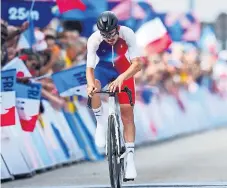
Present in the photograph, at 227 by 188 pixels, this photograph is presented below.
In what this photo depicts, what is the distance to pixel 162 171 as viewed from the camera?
1548 cm

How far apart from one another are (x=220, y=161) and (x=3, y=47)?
406 cm

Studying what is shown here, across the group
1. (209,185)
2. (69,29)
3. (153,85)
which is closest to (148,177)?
(209,185)

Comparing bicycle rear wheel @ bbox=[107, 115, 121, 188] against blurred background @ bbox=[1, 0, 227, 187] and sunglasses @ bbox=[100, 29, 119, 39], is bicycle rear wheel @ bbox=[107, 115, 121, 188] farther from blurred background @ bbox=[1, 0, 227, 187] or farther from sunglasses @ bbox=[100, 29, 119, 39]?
blurred background @ bbox=[1, 0, 227, 187]

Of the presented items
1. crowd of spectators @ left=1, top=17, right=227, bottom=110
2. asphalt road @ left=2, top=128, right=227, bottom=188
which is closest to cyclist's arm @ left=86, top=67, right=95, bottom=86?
asphalt road @ left=2, top=128, right=227, bottom=188

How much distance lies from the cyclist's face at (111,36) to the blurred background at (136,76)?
2888mm

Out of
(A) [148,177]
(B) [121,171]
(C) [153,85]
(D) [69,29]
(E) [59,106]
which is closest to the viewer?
(B) [121,171]

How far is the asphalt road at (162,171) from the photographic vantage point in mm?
13797

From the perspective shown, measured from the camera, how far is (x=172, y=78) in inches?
949

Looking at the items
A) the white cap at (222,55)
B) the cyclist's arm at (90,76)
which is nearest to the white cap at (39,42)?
the cyclist's arm at (90,76)

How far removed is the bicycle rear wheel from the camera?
1194cm

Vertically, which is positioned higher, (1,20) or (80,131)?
(1,20)

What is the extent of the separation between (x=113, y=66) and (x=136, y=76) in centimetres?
885

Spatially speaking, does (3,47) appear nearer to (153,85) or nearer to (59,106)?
(59,106)

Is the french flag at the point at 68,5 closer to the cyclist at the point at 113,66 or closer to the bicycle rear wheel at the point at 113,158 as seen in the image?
the cyclist at the point at 113,66
